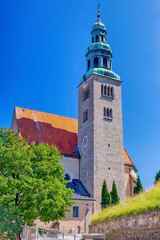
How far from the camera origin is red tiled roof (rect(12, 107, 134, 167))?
3609 cm

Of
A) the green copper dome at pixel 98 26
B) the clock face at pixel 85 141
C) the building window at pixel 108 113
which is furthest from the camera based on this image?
the green copper dome at pixel 98 26

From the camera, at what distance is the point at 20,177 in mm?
20828

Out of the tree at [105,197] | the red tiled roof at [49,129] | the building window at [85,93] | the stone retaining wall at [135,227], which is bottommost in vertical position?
the stone retaining wall at [135,227]

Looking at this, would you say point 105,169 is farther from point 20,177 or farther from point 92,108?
point 20,177

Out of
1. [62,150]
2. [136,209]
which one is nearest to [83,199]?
[62,150]

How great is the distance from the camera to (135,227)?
1384 centimetres

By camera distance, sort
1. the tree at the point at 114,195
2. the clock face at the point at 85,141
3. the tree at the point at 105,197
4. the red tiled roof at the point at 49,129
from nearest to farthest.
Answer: the tree at the point at 105,197 → the tree at the point at 114,195 → the clock face at the point at 85,141 → the red tiled roof at the point at 49,129

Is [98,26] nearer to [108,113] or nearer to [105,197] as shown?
[108,113]

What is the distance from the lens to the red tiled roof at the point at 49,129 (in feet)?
118

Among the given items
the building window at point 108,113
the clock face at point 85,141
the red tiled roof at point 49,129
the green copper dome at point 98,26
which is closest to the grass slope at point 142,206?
the clock face at point 85,141

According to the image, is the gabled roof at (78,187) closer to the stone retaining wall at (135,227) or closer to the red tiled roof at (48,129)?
the red tiled roof at (48,129)

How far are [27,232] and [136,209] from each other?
627 centimetres

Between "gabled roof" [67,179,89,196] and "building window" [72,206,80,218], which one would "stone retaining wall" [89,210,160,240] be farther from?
"gabled roof" [67,179,89,196]

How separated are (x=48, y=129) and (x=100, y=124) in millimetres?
7079
